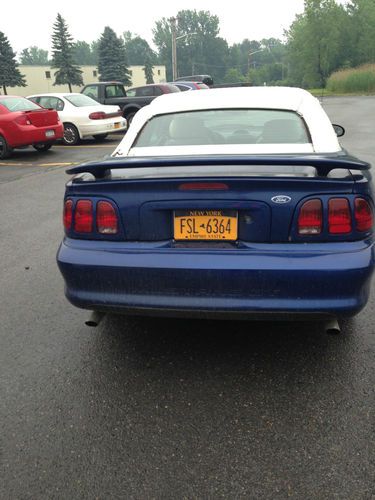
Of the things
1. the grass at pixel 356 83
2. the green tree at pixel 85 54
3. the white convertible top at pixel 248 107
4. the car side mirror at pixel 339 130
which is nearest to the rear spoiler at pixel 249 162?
the white convertible top at pixel 248 107

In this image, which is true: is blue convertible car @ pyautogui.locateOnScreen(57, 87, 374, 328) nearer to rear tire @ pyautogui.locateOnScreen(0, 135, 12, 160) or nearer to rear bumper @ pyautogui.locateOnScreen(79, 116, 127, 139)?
rear tire @ pyautogui.locateOnScreen(0, 135, 12, 160)

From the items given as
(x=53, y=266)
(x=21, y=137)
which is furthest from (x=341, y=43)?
(x=53, y=266)

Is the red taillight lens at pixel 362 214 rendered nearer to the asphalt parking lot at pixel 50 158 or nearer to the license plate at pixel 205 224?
the license plate at pixel 205 224

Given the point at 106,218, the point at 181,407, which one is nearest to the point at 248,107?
the point at 106,218

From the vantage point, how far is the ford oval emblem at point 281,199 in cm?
236

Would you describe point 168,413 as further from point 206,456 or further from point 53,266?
point 53,266

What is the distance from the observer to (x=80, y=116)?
1338cm

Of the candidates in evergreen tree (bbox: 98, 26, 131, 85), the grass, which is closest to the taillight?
the grass

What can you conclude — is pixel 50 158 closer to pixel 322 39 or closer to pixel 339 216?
pixel 339 216

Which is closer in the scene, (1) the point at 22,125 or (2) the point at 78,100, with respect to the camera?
(1) the point at 22,125

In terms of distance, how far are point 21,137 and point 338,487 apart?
1084cm

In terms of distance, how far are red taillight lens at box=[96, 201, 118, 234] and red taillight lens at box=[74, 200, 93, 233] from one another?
6 cm

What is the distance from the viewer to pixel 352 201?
239cm

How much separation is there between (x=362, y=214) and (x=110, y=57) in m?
81.5
